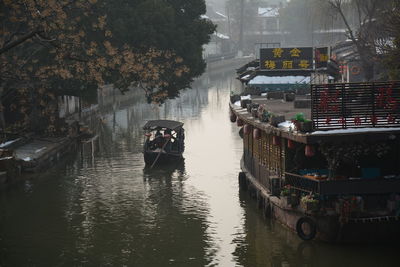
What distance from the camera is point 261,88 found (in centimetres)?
4481

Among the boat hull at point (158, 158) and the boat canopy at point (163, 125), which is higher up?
the boat canopy at point (163, 125)

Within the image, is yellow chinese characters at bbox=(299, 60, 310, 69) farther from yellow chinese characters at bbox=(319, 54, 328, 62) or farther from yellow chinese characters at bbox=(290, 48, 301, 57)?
yellow chinese characters at bbox=(319, 54, 328, 62)

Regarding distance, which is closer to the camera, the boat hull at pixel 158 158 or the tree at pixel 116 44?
the tree at pixel 116 44

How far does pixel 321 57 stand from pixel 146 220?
714 inches

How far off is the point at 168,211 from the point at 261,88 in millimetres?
14169

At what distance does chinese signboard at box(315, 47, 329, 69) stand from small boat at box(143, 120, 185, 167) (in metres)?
8.84

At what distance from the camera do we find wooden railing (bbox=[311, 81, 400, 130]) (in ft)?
83.2

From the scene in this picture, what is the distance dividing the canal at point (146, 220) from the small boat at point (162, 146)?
76 centimetres

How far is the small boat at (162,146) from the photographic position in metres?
42.8

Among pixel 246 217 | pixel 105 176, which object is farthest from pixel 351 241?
pixel 105 176

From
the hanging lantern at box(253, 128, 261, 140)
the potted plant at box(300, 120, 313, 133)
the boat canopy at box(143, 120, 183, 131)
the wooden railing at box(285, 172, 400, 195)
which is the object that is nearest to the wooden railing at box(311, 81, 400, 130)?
the potted plant at box(300, 120, 313, 133)

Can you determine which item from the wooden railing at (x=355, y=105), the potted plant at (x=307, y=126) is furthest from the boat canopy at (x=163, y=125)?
the potted plant at (x=307, y=126)

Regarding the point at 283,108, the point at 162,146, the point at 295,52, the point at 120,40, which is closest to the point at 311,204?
the point at 283,108

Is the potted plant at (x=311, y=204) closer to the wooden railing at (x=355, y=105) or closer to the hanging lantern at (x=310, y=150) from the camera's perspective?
the hanging lantern at (x=310, y=150)
